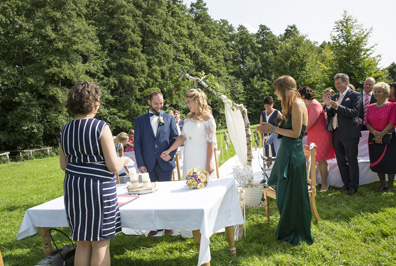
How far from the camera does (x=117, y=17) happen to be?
26.5 m

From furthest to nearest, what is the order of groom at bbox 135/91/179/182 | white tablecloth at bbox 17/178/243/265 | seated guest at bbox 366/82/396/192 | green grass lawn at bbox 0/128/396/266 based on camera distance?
seated guest at bbox 366/82/396/192 → groom at bbox 135/91/179/182 → green grass lawn at bbox 0/128/396/266 → white tablecloth at bbox 17/178/243/265

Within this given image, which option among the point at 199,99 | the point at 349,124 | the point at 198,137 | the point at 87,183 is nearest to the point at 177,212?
the point at 87,183

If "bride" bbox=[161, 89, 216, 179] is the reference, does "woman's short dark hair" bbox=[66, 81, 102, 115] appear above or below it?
above

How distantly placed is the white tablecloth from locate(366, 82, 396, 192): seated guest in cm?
357

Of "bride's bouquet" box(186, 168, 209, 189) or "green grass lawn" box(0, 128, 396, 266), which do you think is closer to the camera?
"bride's bouquet" box(186, 168, 209, 189)

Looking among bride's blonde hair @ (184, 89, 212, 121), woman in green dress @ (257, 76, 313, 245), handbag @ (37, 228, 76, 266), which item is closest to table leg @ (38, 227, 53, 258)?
handbag @ (37, 228, 76, 266)

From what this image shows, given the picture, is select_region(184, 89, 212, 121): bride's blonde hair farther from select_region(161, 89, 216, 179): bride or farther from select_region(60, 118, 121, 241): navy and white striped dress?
select_region(60, 118, 121, 241): navy and white striped dress

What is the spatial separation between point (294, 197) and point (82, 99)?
2.62m

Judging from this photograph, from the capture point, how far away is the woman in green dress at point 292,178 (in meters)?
3.55

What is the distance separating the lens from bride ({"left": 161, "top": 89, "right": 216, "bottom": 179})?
4281mm

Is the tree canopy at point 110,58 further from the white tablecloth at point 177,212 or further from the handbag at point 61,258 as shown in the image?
the handbag at point 61,258

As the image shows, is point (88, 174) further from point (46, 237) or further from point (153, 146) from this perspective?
point (153, 146)

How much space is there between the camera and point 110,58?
27094 millimetres

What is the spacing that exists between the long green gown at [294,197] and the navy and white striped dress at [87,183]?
2144mm
